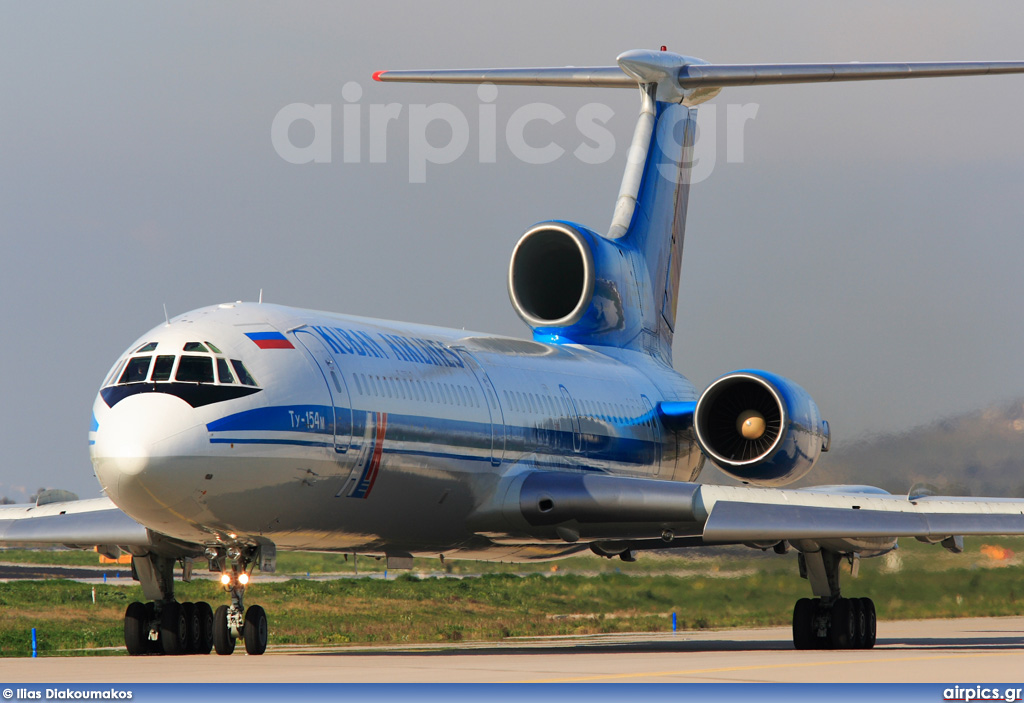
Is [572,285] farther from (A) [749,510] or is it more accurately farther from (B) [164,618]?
(B) [164,618]

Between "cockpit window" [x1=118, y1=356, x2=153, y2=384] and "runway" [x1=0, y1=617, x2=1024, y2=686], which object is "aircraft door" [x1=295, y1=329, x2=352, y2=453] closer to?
"cockpit window" [x1=118, y1=356, x2=153, y2=384]

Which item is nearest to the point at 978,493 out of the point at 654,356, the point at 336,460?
the point at 654,356

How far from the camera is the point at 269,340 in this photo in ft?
55.9

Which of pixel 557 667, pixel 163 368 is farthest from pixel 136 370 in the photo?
pixel 557 667

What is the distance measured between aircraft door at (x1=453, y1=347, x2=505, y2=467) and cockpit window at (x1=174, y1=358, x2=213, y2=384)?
5124 millimetres

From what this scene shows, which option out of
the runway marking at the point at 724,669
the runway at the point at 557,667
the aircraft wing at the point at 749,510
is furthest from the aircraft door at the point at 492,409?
the runway marking at the point at 724,669

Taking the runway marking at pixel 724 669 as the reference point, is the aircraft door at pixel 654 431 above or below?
above

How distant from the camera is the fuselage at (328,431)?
15734mm

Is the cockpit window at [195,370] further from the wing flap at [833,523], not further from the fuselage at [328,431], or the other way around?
the wing flap at [833,523]

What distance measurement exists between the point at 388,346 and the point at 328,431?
2.42m

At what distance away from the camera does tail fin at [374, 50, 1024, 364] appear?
1054 inches

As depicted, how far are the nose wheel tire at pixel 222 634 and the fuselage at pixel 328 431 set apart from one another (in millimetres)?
894

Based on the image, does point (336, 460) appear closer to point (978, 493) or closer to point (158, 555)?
point (158, 555)

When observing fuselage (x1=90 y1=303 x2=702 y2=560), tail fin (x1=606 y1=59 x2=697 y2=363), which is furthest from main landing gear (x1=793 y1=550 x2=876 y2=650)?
tail fin (x1=606 y1=59 x2=697 y2=363)
